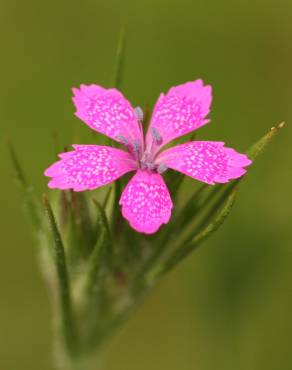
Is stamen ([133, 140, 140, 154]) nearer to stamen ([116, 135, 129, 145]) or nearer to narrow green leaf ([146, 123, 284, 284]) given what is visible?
stamen ([116, 135, 129, 145])

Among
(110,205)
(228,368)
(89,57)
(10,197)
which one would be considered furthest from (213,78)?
(110,205)

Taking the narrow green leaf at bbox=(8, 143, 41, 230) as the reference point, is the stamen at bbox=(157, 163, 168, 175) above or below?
above

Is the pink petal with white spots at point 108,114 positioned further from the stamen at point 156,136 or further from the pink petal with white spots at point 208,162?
the pink petal with white spots at point 208,162

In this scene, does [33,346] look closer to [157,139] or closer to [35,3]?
[157,139]

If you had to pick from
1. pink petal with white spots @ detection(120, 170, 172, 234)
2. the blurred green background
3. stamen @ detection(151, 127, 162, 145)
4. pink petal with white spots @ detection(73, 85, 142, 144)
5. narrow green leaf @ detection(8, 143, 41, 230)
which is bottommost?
the blurred green background

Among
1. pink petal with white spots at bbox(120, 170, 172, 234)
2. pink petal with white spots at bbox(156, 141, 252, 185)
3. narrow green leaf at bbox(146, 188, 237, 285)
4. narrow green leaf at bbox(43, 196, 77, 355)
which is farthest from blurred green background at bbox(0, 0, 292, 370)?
pink petal with white spots at bbox(120, 170, 172, 234)

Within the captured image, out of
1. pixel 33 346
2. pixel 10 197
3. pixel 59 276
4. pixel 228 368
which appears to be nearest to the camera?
pixel 59 276
